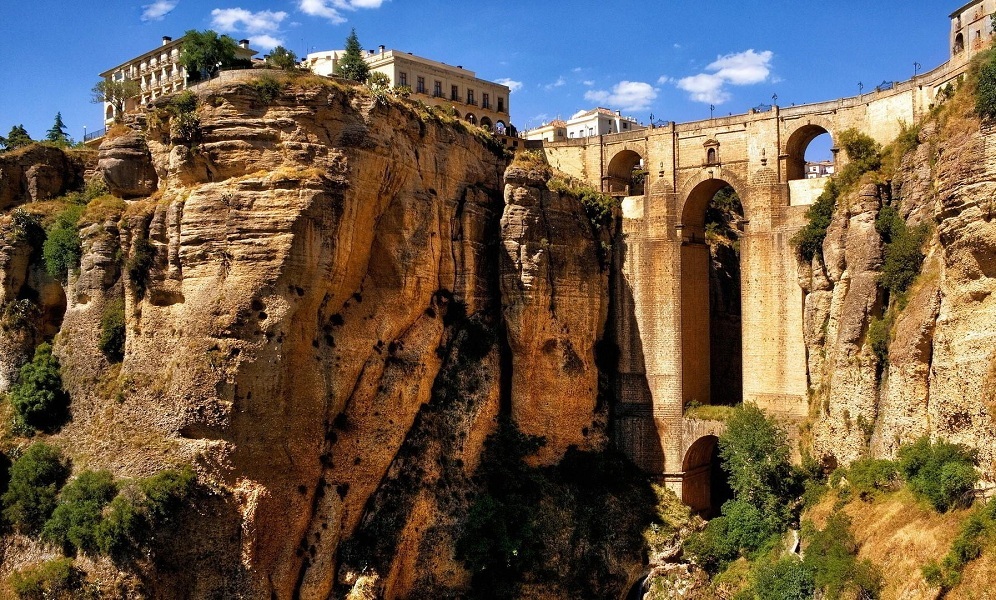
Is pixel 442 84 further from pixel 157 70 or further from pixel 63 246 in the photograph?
pixel 63 246

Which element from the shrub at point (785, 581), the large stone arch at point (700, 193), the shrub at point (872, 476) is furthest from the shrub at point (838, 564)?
the large stone arch at point (700, 193)

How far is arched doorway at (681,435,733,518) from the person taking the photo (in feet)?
123

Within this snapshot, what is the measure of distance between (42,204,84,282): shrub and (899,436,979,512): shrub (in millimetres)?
25207

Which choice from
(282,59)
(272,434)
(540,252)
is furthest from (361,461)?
(282,59)

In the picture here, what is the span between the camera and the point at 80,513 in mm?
27016

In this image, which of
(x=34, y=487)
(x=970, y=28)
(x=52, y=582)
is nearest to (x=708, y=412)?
(x=970, y=28)

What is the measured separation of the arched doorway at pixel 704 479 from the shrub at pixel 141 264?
1996 cm

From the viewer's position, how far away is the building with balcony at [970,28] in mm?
32750

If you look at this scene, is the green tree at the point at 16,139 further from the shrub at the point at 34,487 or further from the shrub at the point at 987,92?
the shrub at the point at 987,92

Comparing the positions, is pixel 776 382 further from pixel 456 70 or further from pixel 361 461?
pixel 456 70

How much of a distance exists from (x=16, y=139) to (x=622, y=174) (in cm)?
2409

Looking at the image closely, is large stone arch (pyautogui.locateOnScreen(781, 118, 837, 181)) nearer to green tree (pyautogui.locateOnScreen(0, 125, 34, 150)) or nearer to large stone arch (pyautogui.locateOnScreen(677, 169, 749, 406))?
large stone arch (pyautogui.locateOnScreen(677, 169, 749, 406))

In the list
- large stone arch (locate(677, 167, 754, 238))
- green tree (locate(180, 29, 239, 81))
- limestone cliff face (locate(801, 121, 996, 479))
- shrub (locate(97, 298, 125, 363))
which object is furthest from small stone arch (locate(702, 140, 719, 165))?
shrub (locate(97, 298, 125, 363))

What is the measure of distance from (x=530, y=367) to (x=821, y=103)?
14311 mm
